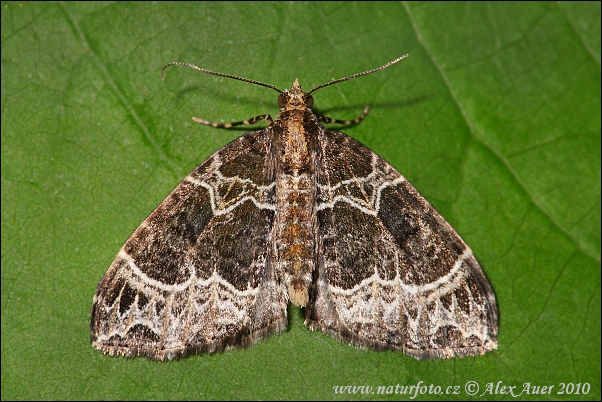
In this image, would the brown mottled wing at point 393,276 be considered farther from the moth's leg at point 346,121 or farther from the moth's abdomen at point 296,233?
the moth's leg at point 346,121

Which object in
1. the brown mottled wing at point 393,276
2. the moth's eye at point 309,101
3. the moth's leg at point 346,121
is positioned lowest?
the brown mottled wing at point 393,276

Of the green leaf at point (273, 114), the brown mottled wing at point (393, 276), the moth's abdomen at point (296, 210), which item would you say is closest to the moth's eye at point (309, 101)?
the moth's abdomen at point (296, 210)

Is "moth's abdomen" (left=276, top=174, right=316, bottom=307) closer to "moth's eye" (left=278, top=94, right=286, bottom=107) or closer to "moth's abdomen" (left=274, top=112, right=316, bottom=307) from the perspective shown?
"moth's abdomen" (left=274, top=112, right=316, bottom=307)

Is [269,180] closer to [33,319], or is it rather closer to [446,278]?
[446,278]

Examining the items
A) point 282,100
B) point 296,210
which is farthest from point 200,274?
point 282,100

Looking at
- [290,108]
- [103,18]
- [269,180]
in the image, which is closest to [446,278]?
[269,180]

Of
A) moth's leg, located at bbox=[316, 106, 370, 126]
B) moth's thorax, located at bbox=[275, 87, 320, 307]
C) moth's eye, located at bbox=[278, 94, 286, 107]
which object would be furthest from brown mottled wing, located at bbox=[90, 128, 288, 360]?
moth's leg, located at bbox=[316, 106, 370, 126]

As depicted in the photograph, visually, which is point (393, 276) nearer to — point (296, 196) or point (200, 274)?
point (296, 196)
